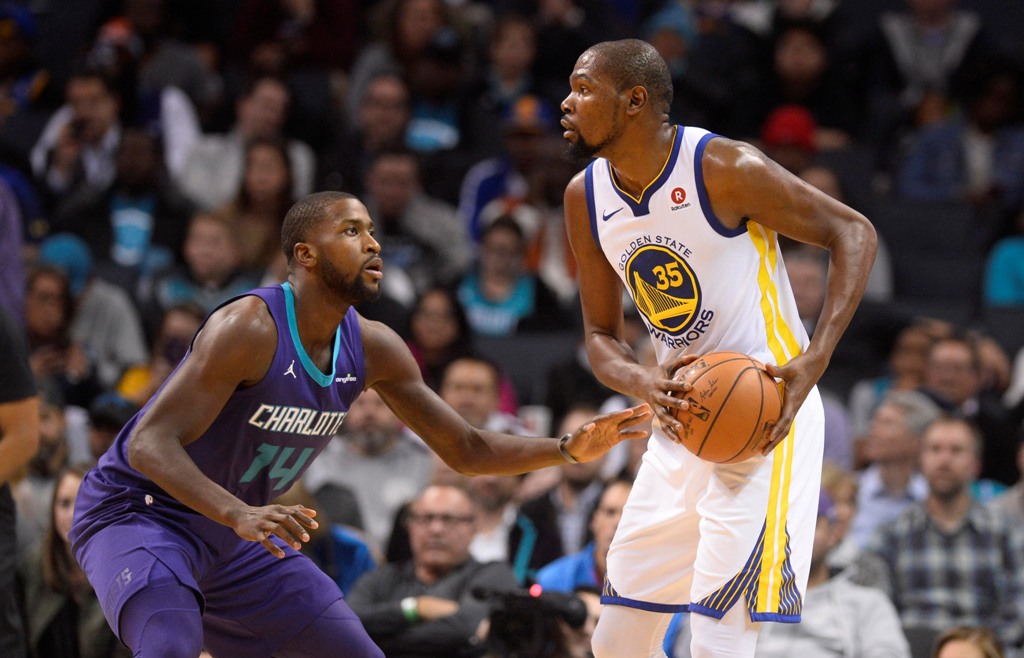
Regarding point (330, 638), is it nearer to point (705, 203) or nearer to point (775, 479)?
point (775, 479)

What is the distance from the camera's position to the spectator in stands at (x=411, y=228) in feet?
33.9

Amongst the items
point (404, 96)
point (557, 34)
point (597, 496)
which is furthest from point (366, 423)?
point (557, 34)

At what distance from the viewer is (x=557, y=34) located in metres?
12.0

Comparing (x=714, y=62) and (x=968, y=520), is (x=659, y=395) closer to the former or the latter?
(x=968, y=520)

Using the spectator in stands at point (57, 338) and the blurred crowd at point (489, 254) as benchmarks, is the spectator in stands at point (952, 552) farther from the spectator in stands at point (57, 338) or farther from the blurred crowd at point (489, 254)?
the spectator in stands at point (57, 338)

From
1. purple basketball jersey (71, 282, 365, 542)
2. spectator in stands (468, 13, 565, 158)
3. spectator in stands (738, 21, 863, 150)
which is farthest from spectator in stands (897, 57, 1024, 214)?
purple basketball jersey (71, 282, 365, 542)

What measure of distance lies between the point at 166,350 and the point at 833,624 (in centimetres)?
451

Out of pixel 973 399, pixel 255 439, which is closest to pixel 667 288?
pixel 255 439

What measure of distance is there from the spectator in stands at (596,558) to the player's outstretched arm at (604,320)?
1.78m

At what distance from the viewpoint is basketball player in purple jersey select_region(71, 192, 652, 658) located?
4398 mm

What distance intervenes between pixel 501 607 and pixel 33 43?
8773 mm

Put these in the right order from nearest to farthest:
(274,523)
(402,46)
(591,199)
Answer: (274,523)
(591,199)
(402,46)

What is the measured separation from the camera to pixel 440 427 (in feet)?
16.9

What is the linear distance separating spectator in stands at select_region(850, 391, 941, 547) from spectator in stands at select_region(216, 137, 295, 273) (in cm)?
430
